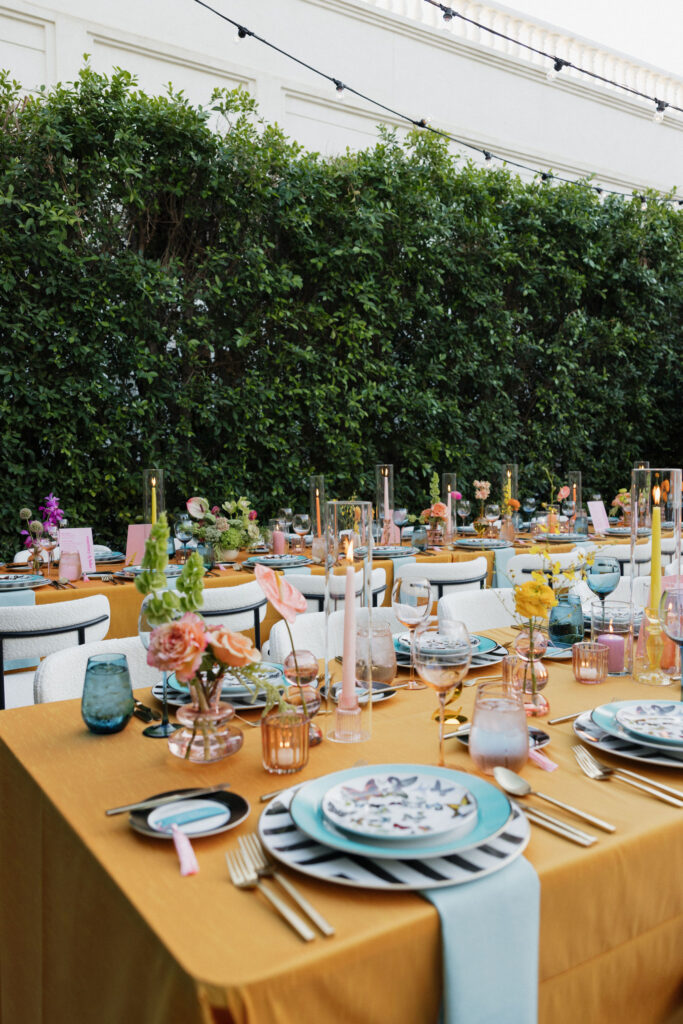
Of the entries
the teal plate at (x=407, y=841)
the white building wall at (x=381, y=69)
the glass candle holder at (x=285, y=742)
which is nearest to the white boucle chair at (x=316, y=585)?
the glass candle holder at (x=285, y=742)

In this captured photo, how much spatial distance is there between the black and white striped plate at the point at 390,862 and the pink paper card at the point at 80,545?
91.3 inches

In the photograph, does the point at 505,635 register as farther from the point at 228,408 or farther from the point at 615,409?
the point at 615,409

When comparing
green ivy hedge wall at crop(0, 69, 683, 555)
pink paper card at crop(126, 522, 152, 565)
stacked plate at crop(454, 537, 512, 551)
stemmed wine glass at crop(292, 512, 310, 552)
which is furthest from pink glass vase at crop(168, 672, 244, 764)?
green ivy hedge wall at crop(0, 69, 683, 555)

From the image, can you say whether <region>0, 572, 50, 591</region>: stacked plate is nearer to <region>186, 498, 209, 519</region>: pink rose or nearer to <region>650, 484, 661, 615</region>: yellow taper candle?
<region>186, 498, 209, 519</region>: pink rose

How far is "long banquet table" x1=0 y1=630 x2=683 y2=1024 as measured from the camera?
0.76m

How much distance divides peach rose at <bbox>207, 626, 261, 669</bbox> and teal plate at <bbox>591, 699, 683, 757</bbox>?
1.96 ft

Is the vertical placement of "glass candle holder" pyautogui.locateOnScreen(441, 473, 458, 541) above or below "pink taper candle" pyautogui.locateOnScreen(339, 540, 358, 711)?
above

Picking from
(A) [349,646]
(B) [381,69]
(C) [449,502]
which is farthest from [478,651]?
(B) [381,69]

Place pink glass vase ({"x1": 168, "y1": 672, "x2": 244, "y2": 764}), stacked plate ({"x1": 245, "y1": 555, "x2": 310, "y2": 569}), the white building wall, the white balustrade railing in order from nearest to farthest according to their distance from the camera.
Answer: pink glass vase ({"x1": 168, "y1": 672, "x2": 244, "y2": 764}), stacked plate ({"x1": 245, "y1": 555, "x2": 310, "y2": 569}), the white building wall, the white balustrade railing

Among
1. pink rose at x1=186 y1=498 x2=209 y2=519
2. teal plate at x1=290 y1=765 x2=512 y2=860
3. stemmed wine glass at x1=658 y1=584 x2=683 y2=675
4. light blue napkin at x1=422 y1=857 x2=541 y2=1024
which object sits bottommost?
light blue napkin at x1=422 y1=857 x2=541 y2=1024

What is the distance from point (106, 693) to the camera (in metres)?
1.35

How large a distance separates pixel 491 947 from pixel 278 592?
1.86ft

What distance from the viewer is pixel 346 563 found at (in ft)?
4.33

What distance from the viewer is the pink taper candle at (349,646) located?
50.0 inches
